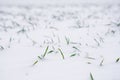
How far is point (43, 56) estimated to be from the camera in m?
1.89

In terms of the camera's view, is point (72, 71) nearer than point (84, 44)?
Yes

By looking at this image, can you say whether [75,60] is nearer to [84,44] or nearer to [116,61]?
[116,61]

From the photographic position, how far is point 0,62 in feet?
5.99

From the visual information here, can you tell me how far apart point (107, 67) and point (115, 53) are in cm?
41

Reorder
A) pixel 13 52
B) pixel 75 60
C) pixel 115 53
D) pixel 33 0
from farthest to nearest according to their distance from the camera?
pixel 33 0, pixel 13 52, pixel 115 53, pixel 75 60

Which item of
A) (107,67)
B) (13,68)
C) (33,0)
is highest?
(33,0)

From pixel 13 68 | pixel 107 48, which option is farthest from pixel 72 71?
pixel 107 48

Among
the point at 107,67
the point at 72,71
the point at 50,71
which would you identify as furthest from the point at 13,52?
the point at 107,67

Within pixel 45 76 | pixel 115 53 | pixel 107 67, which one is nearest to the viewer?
pixel 45 76

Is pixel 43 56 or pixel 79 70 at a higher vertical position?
pixel 43 56

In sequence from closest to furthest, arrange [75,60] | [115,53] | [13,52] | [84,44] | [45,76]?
[45,76] → [75,60] → [115,53] → [13,52] → [84,44]

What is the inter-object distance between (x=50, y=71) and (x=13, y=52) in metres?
0.75

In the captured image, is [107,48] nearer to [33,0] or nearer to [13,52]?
[13,52]

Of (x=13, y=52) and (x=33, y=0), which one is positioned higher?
(x=33, y=0)
